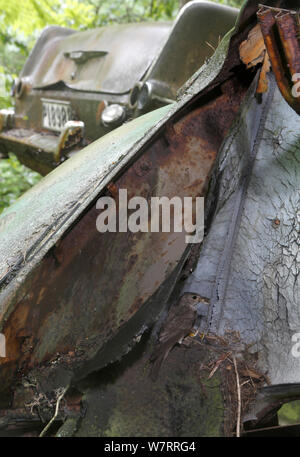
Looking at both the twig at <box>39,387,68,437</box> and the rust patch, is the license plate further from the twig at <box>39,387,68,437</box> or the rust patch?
the twig at <box>39,387,68,437</box>

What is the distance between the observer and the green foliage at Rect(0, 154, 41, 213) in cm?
415

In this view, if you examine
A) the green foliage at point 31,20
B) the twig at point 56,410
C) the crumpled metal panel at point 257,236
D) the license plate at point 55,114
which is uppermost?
the green foliage at point 31,20

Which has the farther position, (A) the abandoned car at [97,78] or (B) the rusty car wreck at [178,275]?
(A) the abandoned car at [97,78]

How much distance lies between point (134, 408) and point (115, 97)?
2.67 metres

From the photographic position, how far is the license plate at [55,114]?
3.74m

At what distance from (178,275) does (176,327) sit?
0.67 ft

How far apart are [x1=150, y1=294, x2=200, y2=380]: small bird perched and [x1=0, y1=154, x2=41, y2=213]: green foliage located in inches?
117

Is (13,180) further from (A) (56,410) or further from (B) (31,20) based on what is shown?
(A) (56,410)

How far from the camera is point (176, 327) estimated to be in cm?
149

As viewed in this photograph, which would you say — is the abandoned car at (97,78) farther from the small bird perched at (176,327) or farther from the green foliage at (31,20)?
the small bird perched at (176,327)

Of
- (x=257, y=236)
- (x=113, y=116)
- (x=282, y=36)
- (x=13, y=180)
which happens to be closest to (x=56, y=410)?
(x=257, y=236)

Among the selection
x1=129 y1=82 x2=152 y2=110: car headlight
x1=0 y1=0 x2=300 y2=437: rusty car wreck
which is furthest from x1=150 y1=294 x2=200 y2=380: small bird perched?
x1=129 y1=82 x2=152 y2=110: car headlight

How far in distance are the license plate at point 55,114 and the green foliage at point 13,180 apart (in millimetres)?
608

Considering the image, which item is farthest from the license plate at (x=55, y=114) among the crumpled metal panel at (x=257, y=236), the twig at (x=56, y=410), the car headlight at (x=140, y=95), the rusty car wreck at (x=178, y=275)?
the twig at (x=56, y=410)
